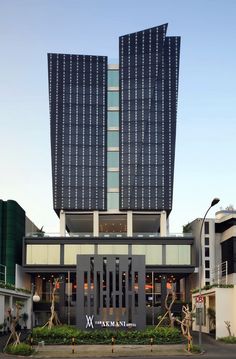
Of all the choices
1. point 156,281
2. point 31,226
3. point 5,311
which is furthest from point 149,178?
point 5,311

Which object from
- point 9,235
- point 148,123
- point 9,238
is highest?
point 148,123

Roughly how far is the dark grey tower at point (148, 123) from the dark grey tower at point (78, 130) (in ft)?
14.7

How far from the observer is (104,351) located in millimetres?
46031

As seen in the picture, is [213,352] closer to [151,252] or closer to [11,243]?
[11,243]

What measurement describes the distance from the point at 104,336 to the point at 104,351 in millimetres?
4189

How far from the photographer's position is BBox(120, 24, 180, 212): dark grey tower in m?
119

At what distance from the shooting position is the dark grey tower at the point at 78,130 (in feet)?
389

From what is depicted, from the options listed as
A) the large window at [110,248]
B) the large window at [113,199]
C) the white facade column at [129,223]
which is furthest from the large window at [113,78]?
the large window at [110,248]

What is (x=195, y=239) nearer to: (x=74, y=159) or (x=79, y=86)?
(x=74, y=159)

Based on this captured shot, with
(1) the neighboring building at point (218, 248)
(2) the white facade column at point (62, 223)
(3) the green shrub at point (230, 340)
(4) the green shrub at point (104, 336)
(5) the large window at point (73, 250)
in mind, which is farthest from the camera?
(2) the white facade column at point (62, 223)

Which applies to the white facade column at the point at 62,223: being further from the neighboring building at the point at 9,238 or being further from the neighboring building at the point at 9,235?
the neighboring building at the point at 9,235

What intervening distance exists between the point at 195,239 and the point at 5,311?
155 ft

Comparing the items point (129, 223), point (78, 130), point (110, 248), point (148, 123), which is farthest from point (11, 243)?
point (148, 123)

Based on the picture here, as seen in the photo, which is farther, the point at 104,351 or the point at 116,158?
the point at 116,158
